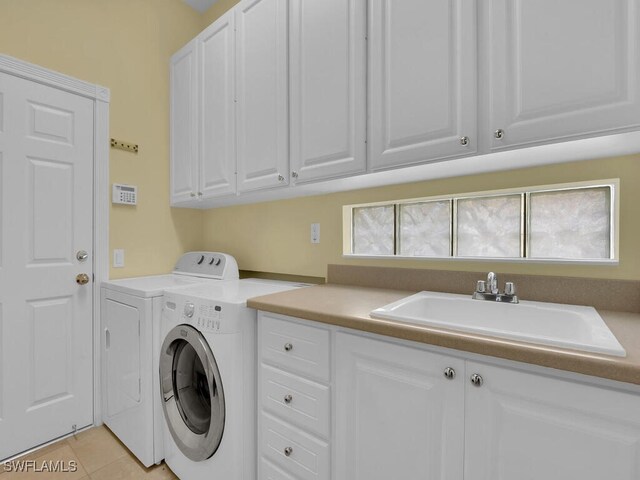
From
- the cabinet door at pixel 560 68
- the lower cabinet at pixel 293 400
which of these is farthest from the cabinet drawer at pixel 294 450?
the cabinet door at pixel 560 68

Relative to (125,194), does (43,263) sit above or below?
below

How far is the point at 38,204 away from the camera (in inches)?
70.2

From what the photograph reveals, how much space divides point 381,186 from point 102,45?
2086mm

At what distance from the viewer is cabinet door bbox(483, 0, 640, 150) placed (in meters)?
0.85

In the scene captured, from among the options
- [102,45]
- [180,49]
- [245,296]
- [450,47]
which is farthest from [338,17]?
[102,45]

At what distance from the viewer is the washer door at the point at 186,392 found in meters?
1.45

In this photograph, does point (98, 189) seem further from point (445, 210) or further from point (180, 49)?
point (445, 210)

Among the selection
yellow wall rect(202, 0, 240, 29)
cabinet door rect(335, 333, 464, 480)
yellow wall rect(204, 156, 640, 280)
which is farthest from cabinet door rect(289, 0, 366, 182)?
yellow wall rect(202, 0, 240, 29)

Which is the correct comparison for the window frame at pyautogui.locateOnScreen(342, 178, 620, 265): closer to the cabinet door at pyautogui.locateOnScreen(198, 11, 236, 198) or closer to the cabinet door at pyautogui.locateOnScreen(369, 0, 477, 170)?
the cabinet door at pyautogui.locateOnScreen(369, 0, 477, 170)

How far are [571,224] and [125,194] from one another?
8.32 feet

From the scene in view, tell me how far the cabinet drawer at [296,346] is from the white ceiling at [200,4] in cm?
261

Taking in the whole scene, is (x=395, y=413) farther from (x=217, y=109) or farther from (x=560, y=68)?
(x=217, y=109)

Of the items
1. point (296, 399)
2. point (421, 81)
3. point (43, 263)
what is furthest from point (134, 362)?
point (421, 81)

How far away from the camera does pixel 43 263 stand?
1805mm
